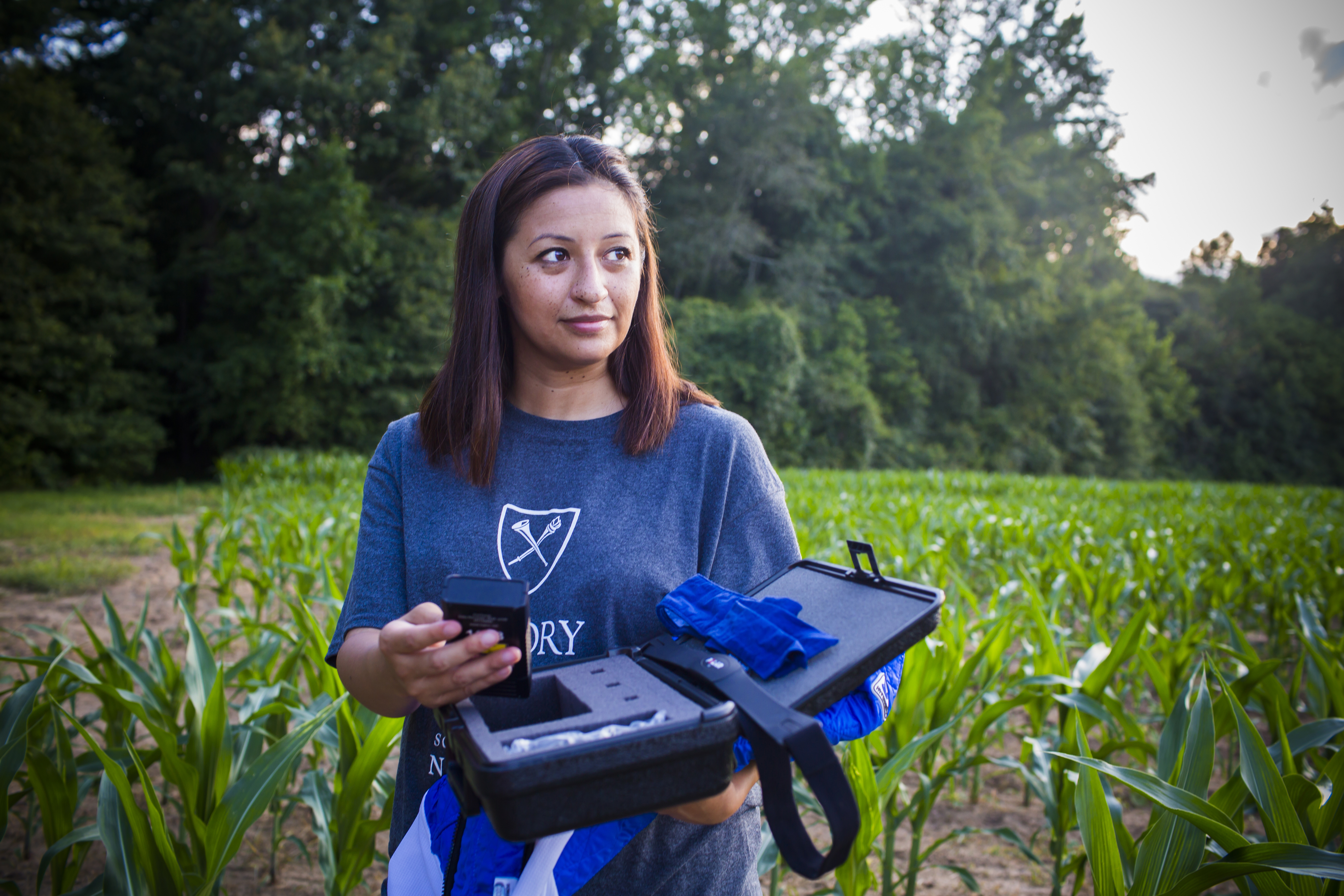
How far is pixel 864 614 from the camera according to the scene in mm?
859

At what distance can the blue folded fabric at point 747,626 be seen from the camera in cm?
78

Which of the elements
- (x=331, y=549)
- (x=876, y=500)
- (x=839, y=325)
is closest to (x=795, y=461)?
(x=839, y=325)

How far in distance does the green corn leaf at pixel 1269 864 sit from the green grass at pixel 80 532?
4494 millimetres

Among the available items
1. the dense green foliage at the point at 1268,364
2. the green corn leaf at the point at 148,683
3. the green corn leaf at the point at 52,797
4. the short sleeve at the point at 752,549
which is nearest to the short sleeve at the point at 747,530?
the short sleeve at the point at 752,549

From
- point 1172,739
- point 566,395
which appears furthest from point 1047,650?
point 566,395

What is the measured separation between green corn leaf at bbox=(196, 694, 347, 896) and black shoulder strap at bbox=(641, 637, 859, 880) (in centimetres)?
85

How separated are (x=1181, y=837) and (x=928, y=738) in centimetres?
41

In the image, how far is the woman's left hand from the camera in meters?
0.77

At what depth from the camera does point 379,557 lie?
1.02 metres

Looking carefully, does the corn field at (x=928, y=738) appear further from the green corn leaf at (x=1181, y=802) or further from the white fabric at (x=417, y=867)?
the white fabric at (x=417, y=867)

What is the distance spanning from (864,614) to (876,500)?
21.2ft

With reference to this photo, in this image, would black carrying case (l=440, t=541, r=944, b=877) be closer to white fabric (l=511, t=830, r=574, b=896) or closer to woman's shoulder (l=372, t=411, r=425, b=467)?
white fabric (l=511, t=830, r=574, b=896)

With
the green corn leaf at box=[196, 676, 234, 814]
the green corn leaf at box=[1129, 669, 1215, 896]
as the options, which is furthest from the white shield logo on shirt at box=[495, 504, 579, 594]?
the green corn leaf at box=[1129, 669, 1215, 896]

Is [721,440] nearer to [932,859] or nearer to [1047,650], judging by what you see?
[1047,650]
